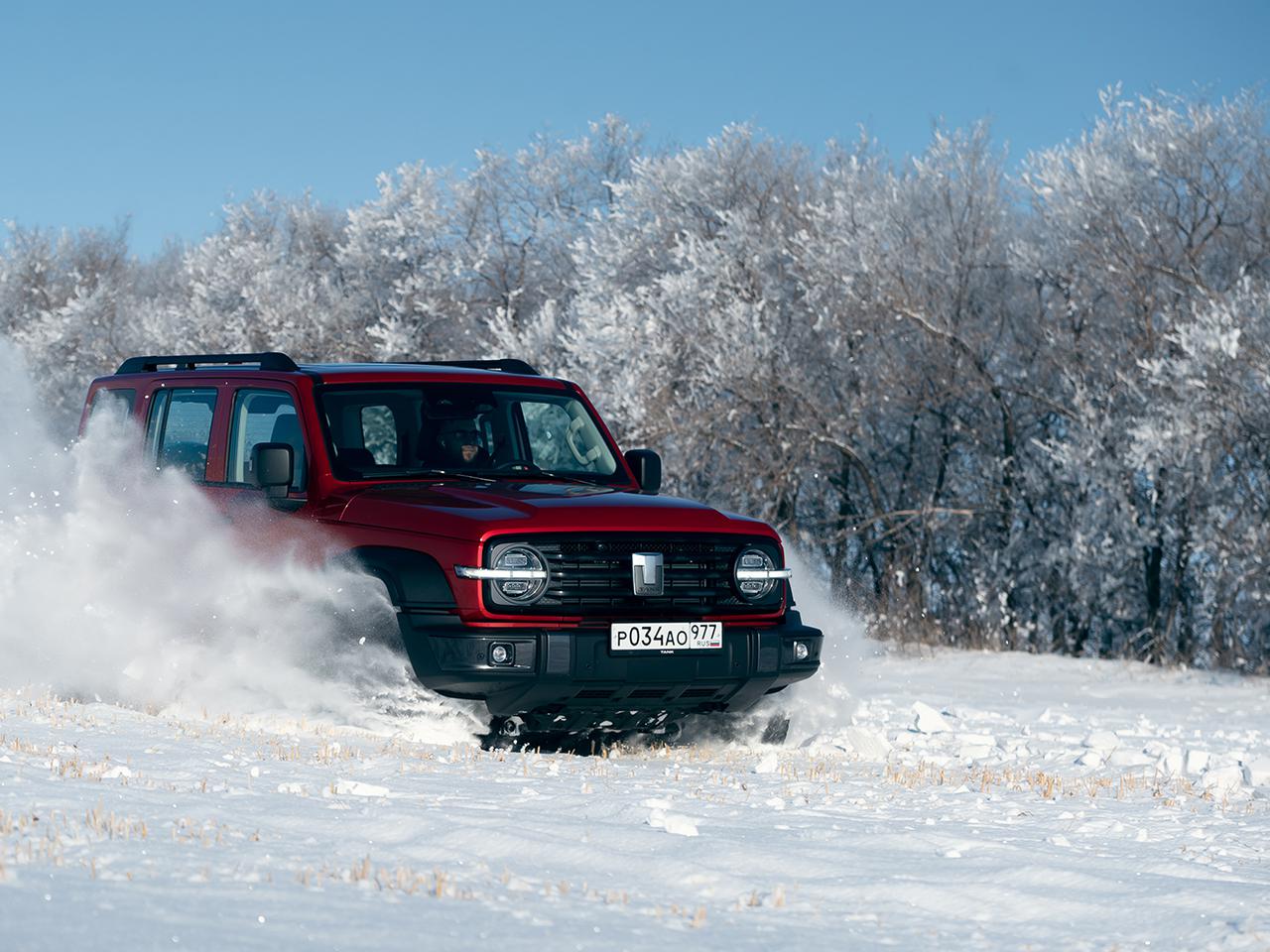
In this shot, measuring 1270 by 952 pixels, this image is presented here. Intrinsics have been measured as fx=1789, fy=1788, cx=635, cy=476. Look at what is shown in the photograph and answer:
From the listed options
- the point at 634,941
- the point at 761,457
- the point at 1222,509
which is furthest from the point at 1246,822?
the point at 761,457

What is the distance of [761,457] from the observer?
22984mm

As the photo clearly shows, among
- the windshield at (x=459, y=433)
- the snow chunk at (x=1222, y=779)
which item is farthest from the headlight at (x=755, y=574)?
the snow chunk at (x=1222, y=779)

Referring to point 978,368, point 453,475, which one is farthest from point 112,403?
point 978,368

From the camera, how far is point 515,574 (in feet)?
26.3

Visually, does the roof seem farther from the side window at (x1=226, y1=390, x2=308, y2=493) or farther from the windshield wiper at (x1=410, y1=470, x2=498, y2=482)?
the windshield wiper at (x1=410, y1=470, x2=498, y2=482)

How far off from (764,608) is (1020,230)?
623 inches

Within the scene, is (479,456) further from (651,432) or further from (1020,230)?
(1020,230)

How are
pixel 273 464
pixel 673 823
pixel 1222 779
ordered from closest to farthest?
pixel 673 823, pixel 273 464, pixel 1222 779

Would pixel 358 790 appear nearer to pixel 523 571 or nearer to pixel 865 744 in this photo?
pixel 523 571

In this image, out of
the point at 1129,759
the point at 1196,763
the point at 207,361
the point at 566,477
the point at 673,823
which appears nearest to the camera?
the point at 673,823

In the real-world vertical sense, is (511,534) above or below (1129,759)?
above

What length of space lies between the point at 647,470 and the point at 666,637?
1.70 meters

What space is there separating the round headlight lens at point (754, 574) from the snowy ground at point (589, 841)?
0.82 metres

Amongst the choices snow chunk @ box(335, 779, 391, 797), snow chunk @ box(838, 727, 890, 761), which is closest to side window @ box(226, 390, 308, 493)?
snow chunk @ box(335, 779, 391, 797)
